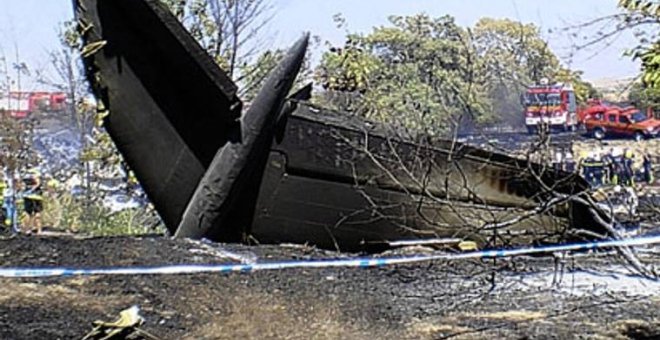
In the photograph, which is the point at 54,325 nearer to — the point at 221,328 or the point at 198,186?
the point at 221,328

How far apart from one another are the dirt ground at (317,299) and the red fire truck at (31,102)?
32.2 ft

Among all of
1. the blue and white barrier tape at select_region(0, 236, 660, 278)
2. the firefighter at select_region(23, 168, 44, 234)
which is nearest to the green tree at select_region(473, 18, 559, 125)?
the blue and white barrier tape at select_region(0, 236, 660, 278)

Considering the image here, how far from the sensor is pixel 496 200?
7098 mm

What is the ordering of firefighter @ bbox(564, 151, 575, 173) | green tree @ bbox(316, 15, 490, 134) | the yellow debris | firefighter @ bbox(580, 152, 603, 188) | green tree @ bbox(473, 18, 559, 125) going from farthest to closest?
green tree @ bbox(316, 15, 490, 134) → green tree @ bbox(473, 18, 559, 125) → firefighter @ bbox(580, 152, 603, 188) → firefighter @ bbox(564, 151, 575, 173) → the yellow debris

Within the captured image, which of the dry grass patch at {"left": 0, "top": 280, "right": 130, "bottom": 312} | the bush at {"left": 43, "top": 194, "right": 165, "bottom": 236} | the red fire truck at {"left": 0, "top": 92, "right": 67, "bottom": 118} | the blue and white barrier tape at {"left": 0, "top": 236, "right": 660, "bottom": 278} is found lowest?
the bush at {"left": 43, "top": 194, "right": 165, "bottom": 236}

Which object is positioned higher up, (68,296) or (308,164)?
(308,164)

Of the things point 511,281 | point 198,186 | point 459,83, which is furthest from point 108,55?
point 459,83

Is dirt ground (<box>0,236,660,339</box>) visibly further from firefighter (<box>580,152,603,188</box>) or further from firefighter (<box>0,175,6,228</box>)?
firefighter (<box>0,175,6,228</box>)

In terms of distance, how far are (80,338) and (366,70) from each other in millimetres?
8989

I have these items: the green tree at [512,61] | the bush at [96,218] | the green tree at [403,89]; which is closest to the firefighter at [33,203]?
the bush at [96,218]

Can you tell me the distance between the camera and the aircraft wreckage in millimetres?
6539

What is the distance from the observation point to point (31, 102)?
16.0 meters

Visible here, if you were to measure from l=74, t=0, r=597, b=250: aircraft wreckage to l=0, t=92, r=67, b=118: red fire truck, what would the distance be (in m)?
9.11

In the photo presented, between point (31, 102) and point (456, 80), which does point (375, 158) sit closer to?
point (456, 80)
